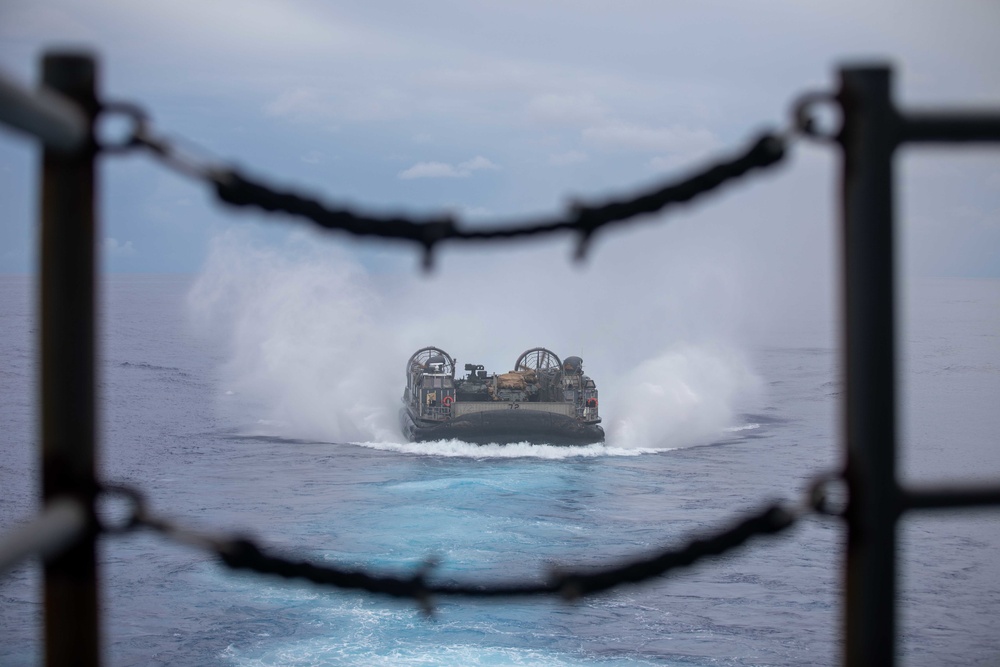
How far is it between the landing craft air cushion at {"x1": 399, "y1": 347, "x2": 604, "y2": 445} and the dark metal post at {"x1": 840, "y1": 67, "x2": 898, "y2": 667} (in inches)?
1229

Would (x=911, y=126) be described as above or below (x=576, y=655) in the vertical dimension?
above

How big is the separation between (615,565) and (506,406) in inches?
1279

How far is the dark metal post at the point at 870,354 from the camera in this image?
1.47m

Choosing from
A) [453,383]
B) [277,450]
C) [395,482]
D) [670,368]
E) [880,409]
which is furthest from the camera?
[670,368]

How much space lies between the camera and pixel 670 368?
176 ft

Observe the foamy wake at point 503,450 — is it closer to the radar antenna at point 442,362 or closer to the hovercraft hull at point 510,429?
the hovercraft hull at point 510,429

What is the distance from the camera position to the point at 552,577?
1.56 m

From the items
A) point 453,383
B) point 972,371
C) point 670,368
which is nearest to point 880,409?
point 453,383

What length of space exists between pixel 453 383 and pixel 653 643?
17494 millimetres

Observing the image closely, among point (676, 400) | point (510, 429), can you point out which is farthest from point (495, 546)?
point (676, 400)

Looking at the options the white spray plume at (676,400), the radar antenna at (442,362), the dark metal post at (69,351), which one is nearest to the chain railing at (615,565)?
the dark metal post at (69,351)

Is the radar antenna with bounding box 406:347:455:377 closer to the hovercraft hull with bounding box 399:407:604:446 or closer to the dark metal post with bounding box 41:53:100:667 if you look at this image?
the hovercraft hull with bounding box 399:407:604:446

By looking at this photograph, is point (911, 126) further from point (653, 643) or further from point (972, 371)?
point (972, 371)

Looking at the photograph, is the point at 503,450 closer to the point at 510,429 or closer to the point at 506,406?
the point at 510,429
